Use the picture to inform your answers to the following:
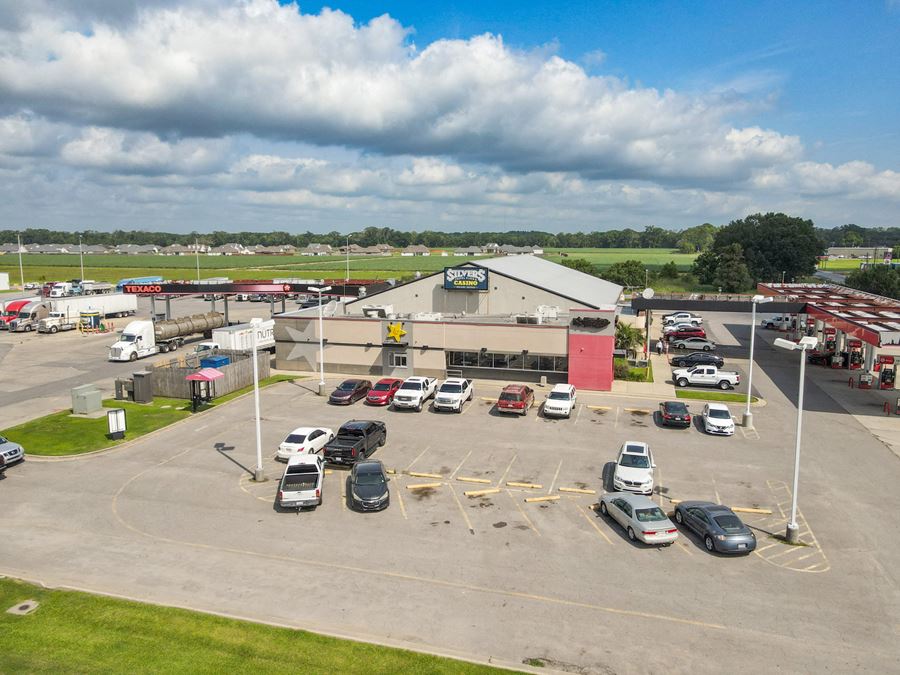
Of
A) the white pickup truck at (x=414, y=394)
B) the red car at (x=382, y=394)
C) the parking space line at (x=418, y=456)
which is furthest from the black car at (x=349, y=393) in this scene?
the parking space line at (x=418, y=456)

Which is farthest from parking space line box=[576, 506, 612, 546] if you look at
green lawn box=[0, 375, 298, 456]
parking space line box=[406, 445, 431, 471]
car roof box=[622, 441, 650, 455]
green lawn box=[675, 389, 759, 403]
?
green lawn box=[0, 375, 298, 456]

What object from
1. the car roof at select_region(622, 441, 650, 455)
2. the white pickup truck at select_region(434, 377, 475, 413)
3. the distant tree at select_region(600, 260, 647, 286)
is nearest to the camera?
the car roof at select_region(622, 441, 650, 455)

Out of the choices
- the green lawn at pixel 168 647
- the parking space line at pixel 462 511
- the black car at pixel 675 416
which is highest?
the black car at pixel 675 416

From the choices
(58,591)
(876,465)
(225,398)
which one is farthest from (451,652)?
(225,398)

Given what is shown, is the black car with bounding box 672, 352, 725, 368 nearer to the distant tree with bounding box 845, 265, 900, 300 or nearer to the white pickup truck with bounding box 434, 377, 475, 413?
the white pickup truck with bounding box 434, 377, 475, 413

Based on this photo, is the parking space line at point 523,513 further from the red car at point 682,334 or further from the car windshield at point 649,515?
the red car at point 682,334

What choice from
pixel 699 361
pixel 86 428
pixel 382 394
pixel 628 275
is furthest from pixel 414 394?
pixel 628 275
